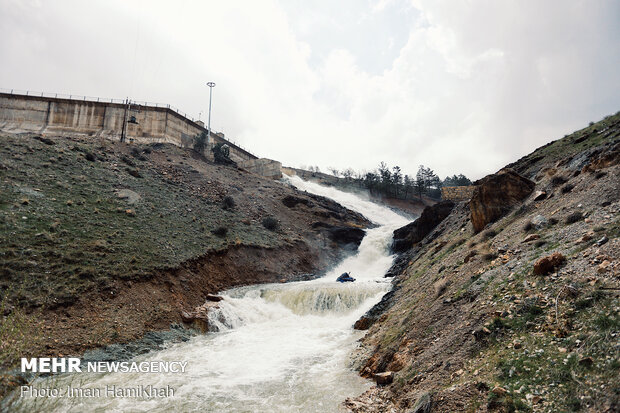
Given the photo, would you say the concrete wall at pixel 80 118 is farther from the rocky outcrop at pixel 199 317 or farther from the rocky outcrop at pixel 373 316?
the rocky outcrop at pixel 373 316

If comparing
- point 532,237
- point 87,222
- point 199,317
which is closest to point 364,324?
point 532,237

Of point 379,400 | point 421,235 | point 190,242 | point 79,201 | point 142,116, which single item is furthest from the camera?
point 142,116

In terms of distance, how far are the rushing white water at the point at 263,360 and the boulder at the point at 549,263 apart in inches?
214

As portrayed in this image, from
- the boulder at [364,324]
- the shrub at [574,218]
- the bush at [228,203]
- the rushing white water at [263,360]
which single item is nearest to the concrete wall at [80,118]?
the bush at [228,203]

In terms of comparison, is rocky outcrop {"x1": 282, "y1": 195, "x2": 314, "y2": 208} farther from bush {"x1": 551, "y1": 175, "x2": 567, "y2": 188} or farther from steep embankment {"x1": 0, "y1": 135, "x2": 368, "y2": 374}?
bush {"x1": 551, "y1": 175, "x2": 567, "y2": 188}

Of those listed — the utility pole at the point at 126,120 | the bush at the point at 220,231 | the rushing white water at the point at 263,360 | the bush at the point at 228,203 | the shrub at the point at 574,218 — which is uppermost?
the utility pole at the point at 126,120

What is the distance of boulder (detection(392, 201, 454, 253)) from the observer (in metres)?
30.4

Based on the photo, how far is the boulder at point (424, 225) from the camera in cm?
3042

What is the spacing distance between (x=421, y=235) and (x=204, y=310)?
67.7ft

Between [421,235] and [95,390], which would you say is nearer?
[95,390]

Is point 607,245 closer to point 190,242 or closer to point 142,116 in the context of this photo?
point 190,242

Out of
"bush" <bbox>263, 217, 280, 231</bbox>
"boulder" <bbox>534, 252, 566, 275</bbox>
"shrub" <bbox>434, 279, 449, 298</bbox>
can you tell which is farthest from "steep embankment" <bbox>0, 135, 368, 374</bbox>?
"shrub" <bbox>434, 279, 449, 298</bbox>

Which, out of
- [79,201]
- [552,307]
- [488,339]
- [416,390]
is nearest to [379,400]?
[416,390]

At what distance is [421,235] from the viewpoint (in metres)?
31.3
